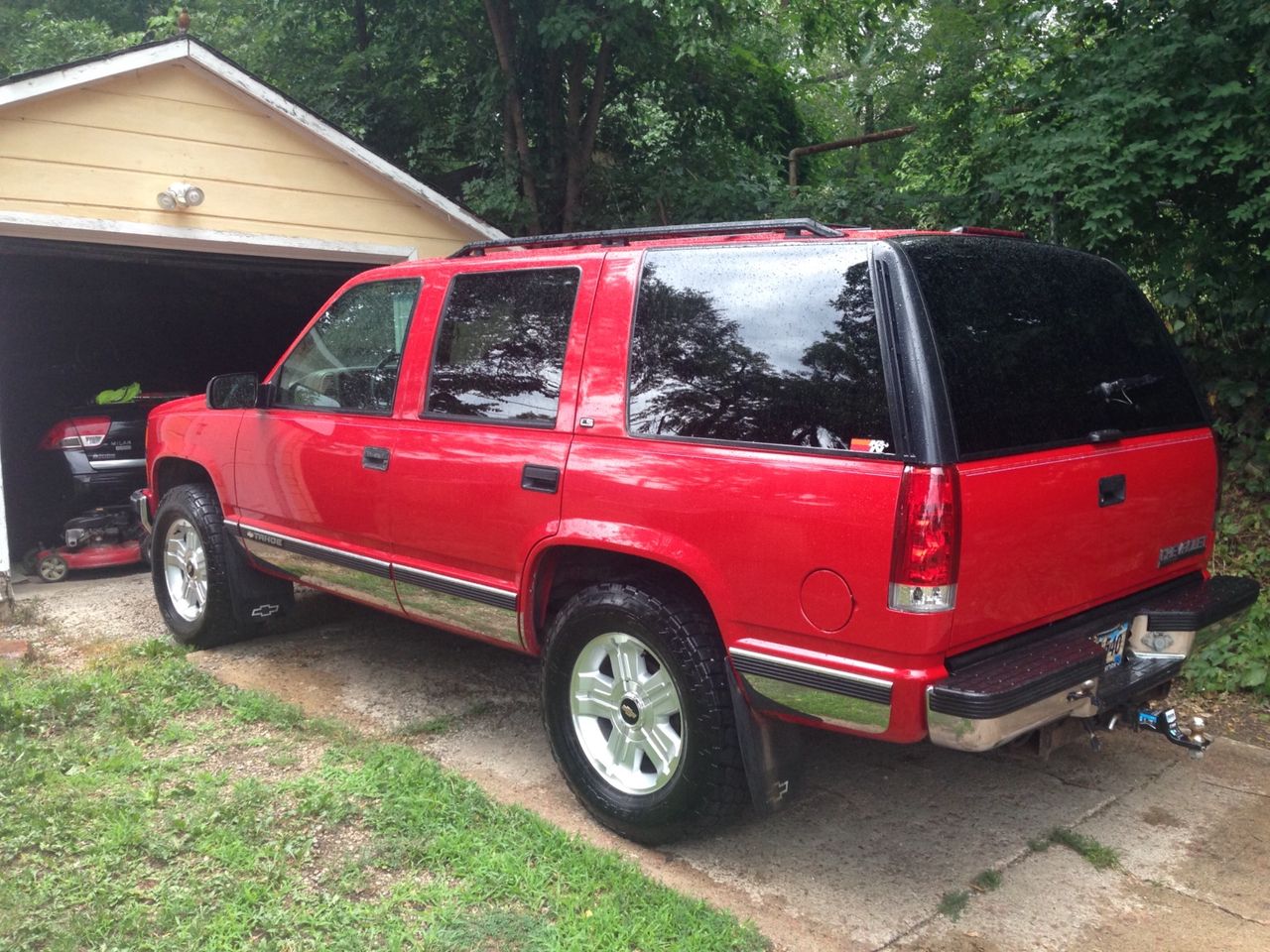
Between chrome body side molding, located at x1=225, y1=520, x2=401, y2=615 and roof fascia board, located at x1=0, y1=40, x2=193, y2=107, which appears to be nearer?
chrome body side molding, located at x1=225, y1=520, x2=401, y2=615

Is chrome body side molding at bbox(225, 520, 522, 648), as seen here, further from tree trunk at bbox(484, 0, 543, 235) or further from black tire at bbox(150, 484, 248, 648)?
tree trunk at bbox(484, 0, 543, 235)

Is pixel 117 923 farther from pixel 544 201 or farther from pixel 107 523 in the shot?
pixel 544 201

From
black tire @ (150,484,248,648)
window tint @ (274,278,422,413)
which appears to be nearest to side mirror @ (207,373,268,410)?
window tint @ (274,278,422,413)

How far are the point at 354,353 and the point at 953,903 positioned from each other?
3.43 m

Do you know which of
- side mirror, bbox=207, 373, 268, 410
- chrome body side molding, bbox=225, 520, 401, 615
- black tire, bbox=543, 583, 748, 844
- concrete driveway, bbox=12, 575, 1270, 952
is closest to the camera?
concrete driveway, bbox=12, 575, 1270, 952

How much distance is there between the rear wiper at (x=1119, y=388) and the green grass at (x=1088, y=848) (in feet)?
5.07

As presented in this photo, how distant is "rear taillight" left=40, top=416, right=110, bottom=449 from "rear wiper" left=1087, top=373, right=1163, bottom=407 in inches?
309

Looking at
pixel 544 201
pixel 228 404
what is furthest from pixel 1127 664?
pixel 544 201

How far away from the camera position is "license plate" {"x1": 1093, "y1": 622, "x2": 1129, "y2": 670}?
11.1 feet

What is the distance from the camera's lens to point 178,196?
7.09 meters

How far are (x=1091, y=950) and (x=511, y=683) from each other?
3.00 m

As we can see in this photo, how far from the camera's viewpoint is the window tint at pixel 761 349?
9.92 ft

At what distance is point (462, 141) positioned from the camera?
34.5ft

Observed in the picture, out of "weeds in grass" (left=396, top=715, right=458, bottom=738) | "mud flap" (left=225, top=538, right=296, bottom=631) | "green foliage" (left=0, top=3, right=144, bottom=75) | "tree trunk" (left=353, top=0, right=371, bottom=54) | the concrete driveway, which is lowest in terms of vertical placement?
"weeds in grass" (left=396, top=715, right=458, bottom=738)
